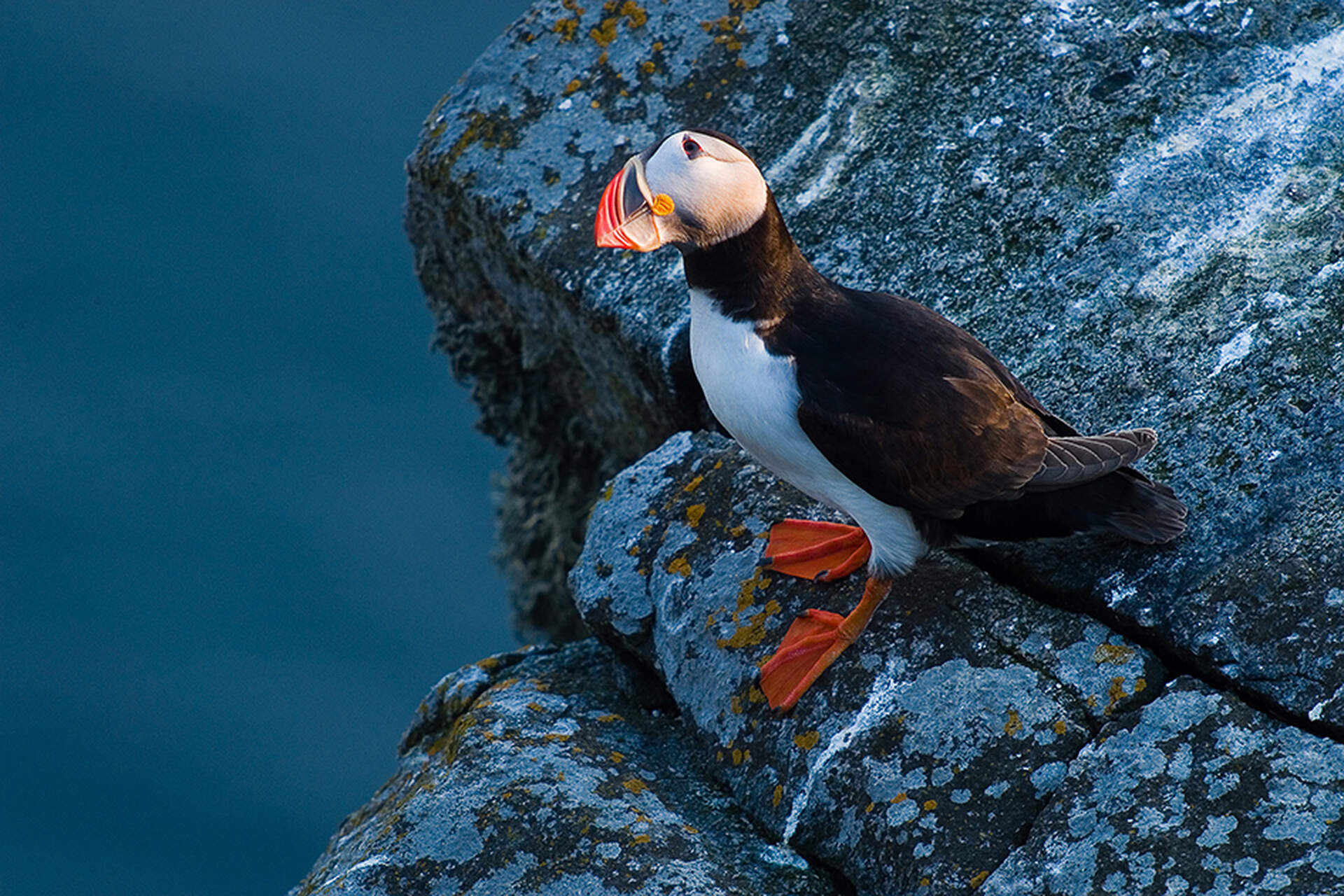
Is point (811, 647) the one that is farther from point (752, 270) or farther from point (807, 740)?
point (752, 270)

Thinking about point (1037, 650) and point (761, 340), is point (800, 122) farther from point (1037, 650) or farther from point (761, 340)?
point (1037, 650)

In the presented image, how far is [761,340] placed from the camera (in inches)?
119

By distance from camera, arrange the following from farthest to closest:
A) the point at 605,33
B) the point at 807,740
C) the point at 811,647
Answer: the point at 605,33 → the point at 811,647 → the point at 807,740

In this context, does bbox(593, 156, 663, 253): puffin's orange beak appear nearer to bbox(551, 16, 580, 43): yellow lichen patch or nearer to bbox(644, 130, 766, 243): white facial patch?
bbox(644, 130, 766, 243): white facial patch

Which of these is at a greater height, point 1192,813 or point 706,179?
point 706,179

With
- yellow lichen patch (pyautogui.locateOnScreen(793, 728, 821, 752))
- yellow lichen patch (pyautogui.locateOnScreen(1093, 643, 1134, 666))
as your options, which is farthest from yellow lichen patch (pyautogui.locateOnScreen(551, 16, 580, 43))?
yellow lichen patch (pyautogui.locateOnScreen(1093, 643, 1134, 666))

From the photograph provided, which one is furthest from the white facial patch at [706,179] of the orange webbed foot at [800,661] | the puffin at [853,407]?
the orange webbed foot at [800,661]

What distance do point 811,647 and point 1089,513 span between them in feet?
2.29

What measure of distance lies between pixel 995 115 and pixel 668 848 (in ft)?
7.88

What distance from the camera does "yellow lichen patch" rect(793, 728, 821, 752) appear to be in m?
2.91

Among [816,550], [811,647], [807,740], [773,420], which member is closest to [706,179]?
[773,420]

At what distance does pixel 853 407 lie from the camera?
289 cm

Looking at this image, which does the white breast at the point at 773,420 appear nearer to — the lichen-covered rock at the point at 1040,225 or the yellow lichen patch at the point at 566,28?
the lichen-covered rock at the point at 1040,225

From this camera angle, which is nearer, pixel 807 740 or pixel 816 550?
pixel 807 740
